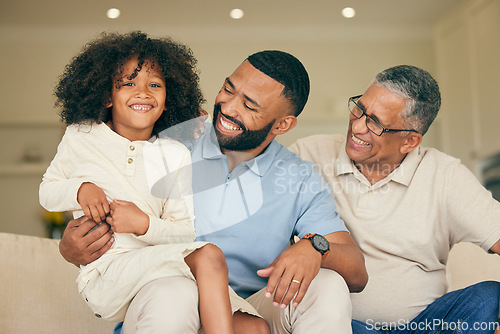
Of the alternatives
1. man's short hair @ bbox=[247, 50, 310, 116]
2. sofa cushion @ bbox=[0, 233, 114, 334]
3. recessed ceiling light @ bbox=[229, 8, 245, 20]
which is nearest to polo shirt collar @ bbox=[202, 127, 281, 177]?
man's short hair @ bbox=[247, 50, 310, 116]

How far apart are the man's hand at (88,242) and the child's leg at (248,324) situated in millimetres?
306

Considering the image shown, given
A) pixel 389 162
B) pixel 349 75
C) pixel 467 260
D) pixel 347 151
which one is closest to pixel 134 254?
pixel 347 151

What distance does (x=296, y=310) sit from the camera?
3.72 ft

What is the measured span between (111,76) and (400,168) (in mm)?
817

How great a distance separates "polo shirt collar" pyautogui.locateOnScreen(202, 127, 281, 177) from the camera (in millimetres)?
1331

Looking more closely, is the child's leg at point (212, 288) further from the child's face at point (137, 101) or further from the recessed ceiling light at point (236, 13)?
the recessed ceiling light at point (236, 13)

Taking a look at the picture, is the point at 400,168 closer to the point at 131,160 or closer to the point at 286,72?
the point at 286,72

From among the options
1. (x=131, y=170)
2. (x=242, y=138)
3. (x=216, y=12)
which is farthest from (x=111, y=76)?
(x=216, y=12)

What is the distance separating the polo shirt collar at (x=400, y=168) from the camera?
4.99ft

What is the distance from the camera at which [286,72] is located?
1.30 m

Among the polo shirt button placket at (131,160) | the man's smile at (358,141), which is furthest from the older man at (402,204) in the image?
the polo shirt button placket at (131,160)

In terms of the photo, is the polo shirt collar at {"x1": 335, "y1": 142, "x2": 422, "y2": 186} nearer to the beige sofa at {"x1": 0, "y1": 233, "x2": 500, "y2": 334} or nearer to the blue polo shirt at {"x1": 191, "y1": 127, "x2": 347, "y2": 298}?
the blue polo shirt at {"x1": 191, "y1": 127, "x2": 347, "y2": 298}

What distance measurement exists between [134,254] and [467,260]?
1.26 metres

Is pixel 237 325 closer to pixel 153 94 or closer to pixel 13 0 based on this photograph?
pixel 153 94
